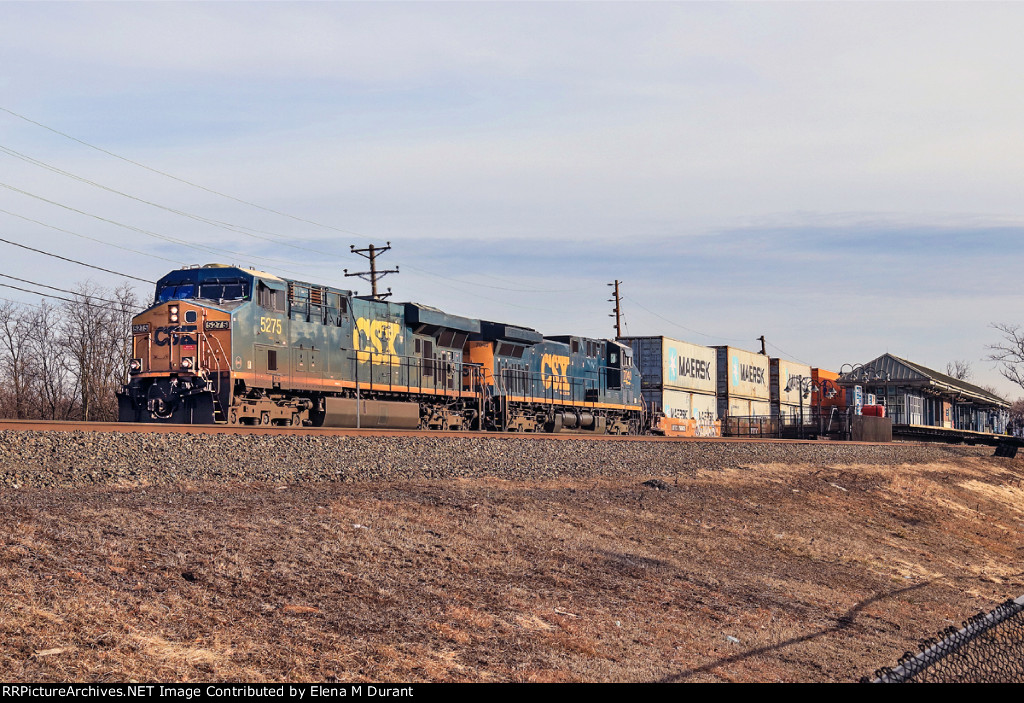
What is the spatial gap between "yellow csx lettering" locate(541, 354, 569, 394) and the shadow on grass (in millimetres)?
19780

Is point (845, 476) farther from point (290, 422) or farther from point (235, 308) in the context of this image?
point (235, 308)

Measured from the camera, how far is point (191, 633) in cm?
636

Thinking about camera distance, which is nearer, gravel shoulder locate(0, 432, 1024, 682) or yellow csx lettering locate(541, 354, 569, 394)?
gravel shoulder locate(0, 432, 1024, 682)

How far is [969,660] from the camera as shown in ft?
23.0

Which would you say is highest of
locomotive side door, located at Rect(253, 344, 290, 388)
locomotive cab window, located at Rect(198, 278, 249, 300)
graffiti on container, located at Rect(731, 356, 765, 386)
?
locomotive cab window, located at Rect(198, 278, 249, 300)

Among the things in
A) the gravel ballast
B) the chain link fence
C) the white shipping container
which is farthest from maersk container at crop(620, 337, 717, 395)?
the chain link fence

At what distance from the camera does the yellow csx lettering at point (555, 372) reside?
1245 inches

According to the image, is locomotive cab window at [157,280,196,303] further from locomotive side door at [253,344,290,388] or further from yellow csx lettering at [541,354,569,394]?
yellow csx lettering at [541,354,569,394]

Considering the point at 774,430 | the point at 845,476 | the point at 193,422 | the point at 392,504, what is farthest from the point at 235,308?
the point at 774,430

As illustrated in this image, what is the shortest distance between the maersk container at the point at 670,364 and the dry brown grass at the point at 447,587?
2993 centimetres

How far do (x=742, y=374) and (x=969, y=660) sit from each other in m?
48.0

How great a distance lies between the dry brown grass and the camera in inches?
248

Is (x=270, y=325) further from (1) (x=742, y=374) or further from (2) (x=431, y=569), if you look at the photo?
(1) (x=742, y=374)

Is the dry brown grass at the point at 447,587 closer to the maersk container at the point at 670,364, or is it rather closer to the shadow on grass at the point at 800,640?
the shadow on grass at the point at 800,640
